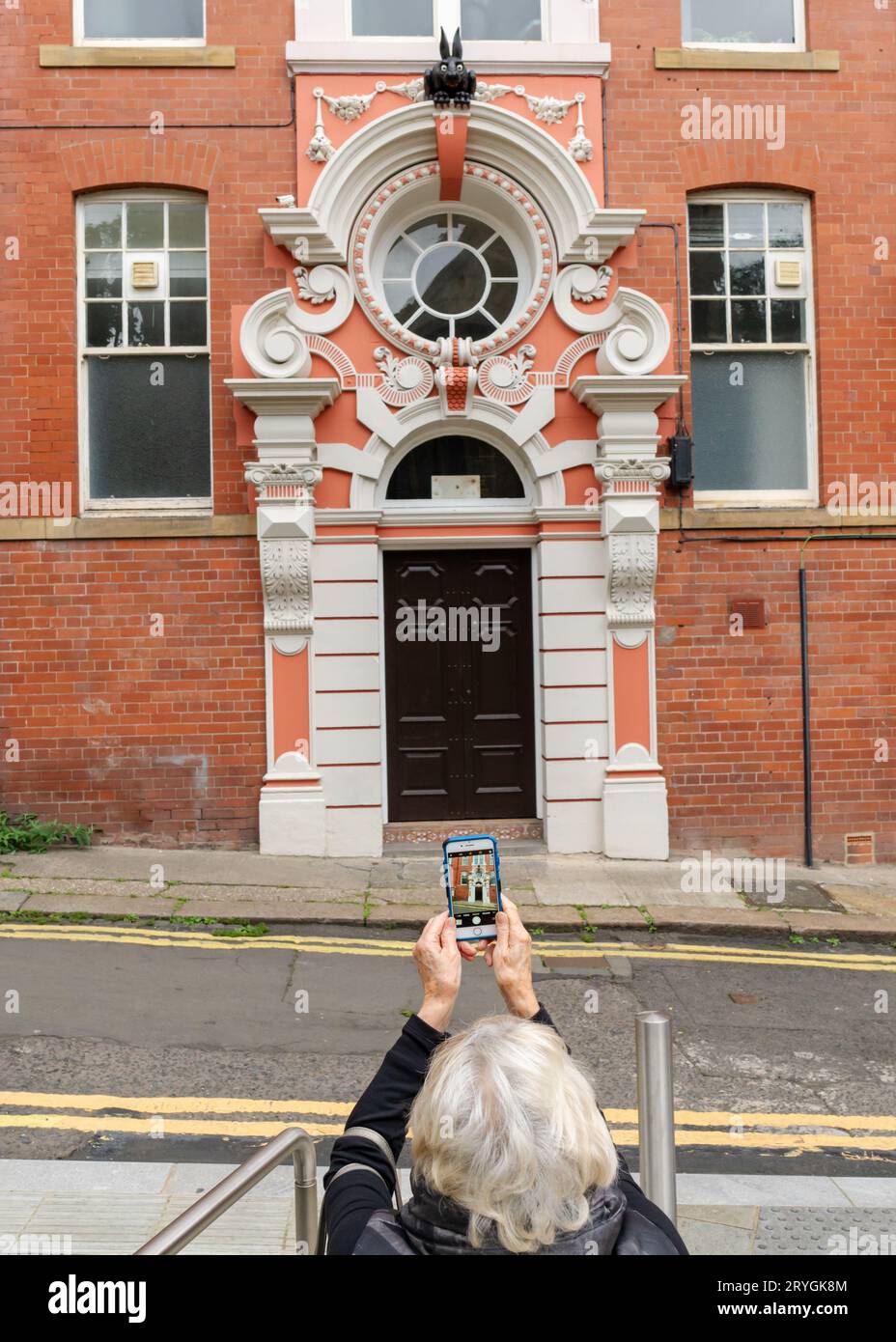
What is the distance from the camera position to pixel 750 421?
11102 millimetres

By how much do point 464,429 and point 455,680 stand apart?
2.46m

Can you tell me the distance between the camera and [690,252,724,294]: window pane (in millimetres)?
11055

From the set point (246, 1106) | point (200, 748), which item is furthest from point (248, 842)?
point (246, 1106)

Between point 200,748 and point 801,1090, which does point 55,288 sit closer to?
point 200,748

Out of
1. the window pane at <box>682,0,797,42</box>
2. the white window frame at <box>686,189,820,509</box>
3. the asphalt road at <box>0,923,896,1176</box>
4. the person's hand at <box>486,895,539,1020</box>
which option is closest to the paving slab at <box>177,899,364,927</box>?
the asphalt road at <box>0,923,896,1176</box>

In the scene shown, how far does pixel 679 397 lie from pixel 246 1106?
801 cm

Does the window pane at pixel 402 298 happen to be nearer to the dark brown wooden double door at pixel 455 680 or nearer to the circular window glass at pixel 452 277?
the circular window glass at pixel 452 277

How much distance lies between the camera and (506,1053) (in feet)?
6.45

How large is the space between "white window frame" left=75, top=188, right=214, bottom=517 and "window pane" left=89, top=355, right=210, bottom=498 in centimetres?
6

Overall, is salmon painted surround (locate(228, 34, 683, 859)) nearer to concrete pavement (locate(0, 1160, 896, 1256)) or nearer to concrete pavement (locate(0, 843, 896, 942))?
concrete pavement (locate(0, 843, 896, 942))

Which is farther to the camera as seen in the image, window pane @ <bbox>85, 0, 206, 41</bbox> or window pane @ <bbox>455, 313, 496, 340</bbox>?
window pane @ <bbox>455, 313, 496, 340</bbox>

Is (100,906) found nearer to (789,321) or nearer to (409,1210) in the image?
(409,1210)

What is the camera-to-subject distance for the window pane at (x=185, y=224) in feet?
35.2

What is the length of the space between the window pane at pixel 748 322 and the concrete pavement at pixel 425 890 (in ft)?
16.9
